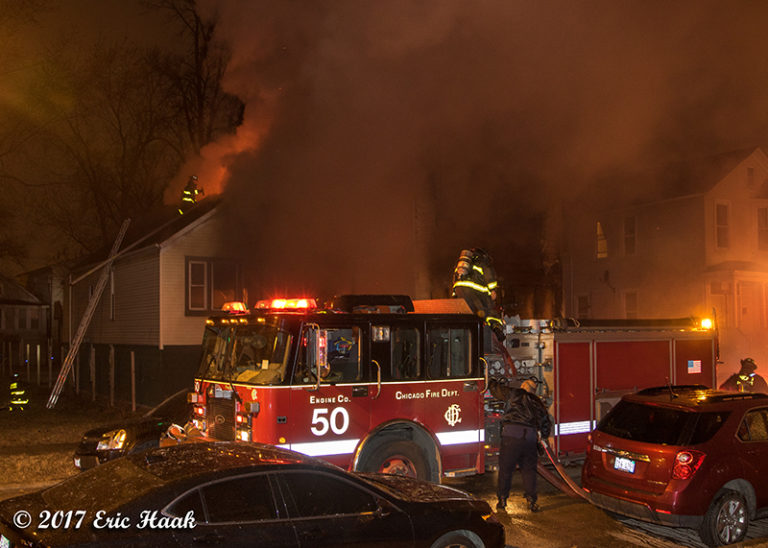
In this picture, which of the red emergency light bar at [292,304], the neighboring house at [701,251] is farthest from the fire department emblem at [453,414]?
the neighboring house at [701,251]

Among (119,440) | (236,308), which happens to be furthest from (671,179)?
(119,440)

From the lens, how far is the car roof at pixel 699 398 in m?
6.28

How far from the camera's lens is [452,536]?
183 inches

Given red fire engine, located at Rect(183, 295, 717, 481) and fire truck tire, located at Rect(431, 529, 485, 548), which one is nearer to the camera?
fire truck tire, located at Rect(431, 529, 485, 548)

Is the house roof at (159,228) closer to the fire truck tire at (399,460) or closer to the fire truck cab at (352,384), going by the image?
the fire truck cab at (352,384)

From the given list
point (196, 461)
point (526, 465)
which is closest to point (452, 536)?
point (196, 461)

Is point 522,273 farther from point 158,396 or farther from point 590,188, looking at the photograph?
point 158,396

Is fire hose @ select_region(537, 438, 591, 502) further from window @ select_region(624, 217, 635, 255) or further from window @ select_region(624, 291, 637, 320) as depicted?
window @ select_region(624, 217, 635, 255)

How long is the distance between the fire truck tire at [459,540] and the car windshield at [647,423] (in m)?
2.34

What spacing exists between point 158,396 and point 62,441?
5605mm

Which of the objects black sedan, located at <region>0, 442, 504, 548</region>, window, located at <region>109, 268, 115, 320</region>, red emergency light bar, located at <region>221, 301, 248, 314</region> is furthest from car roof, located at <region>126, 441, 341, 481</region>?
window, located at <region>109, 268, 115, 320</region>

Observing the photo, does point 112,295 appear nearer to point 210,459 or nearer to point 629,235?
point 629,235

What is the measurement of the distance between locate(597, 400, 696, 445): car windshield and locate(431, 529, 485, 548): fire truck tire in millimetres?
2343

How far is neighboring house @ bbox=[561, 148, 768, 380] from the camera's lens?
20.0m
